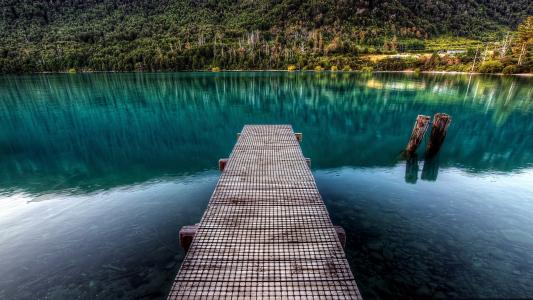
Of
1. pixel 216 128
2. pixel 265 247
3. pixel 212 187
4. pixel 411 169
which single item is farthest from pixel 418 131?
pixel 216 128

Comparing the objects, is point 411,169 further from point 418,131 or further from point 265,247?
point 265,247

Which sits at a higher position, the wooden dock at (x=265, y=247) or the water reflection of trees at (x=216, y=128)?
the wooden dock at (x=265, y=247)

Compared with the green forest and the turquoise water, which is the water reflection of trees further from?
the green forest

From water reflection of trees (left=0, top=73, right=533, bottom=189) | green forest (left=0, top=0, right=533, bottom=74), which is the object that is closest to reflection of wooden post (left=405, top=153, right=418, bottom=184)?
water reflection of trees (left=0, top=73, right=533, bottom=189)

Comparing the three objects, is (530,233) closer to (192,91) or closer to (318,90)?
(318,90)

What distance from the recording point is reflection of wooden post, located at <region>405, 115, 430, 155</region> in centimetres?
1886

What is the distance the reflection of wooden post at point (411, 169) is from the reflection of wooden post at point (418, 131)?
0.57 meters

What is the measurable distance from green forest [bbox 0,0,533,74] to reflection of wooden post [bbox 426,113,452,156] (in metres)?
77.1

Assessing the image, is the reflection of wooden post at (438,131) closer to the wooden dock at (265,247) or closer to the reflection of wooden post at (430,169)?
the reflection of wooden post at (430,169)

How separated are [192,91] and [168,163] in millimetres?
40709

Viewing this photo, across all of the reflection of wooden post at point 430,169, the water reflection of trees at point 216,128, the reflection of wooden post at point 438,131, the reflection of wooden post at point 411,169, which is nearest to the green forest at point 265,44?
the water reflection of trees at point 216,128

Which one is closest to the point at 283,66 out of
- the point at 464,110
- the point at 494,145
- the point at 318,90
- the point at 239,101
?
the point at 318,90

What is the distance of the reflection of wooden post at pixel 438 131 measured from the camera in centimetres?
1890

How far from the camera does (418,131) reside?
19.7 m
